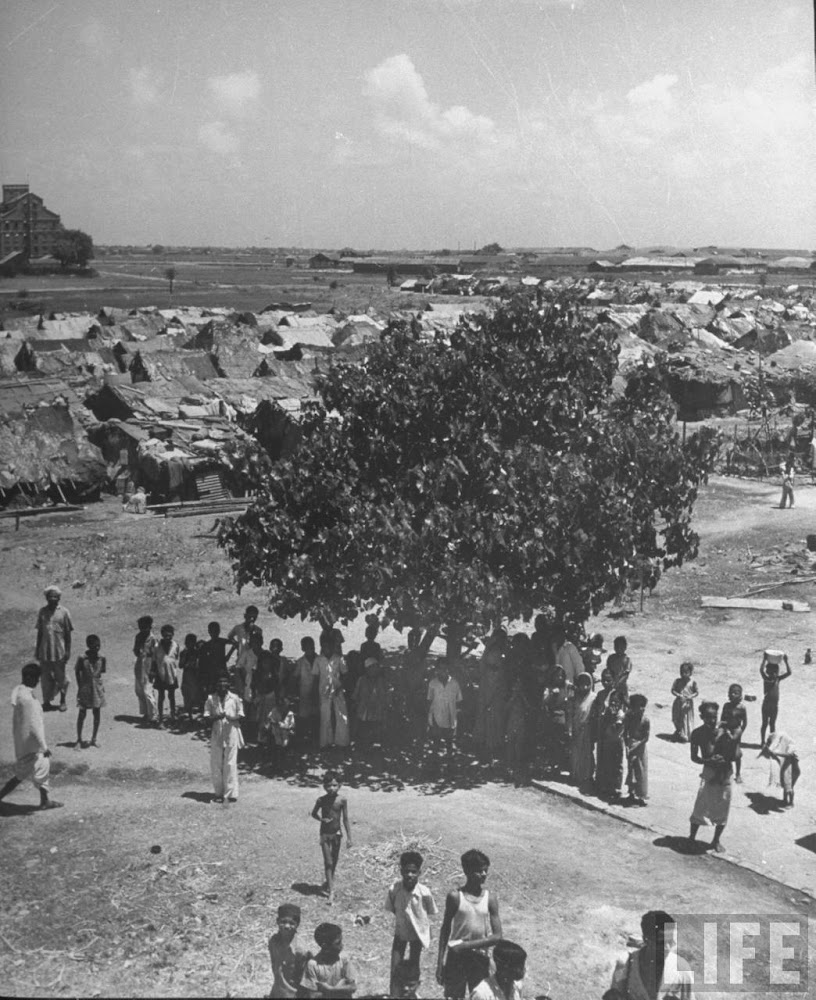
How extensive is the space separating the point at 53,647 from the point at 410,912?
7.05 meters

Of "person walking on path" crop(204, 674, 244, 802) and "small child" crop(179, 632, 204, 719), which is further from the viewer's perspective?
"small child" crop(179, 632, 204, 719)

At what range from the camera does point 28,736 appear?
9578mm

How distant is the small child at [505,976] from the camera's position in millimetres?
6336

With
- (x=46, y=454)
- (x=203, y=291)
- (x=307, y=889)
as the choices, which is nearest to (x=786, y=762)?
(x=307, y=889)

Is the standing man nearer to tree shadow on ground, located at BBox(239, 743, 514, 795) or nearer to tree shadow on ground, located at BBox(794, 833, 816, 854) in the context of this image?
tree shadow on ground, located at BBox(239, 743, 514, 795)

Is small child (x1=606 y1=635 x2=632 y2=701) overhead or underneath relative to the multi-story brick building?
underneath

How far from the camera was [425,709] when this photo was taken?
12438 millimetres

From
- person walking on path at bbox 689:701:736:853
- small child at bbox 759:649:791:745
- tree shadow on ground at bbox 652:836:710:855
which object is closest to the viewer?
person walking on path at bbox 689:701:736:853

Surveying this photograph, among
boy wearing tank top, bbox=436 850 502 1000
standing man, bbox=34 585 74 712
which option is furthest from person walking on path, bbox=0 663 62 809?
boy wearing tank top, bbox=436 850 502 1000

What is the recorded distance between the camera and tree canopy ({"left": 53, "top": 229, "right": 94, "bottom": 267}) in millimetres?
97000

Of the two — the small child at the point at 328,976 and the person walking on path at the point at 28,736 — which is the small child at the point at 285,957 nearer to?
the small child at the point at 328,976

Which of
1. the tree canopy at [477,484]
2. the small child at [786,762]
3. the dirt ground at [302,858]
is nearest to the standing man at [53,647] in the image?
the dirt ground at [302,858]

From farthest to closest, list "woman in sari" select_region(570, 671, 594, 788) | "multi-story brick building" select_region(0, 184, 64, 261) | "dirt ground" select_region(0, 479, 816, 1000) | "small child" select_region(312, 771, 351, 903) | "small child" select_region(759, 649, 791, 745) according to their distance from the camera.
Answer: "multi-story brick building" select_region(0, 184, 64, 261)
"small child" select_region(759, 649, 791, 745)
"woman in sari" select_region(570, 671, 594, 788)
"small child" select_region(312, 771, 351, 903)
"dirt ground" select_region(0, 479, 816, 1000)

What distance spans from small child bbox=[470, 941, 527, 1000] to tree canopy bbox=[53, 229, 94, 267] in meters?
98.6
